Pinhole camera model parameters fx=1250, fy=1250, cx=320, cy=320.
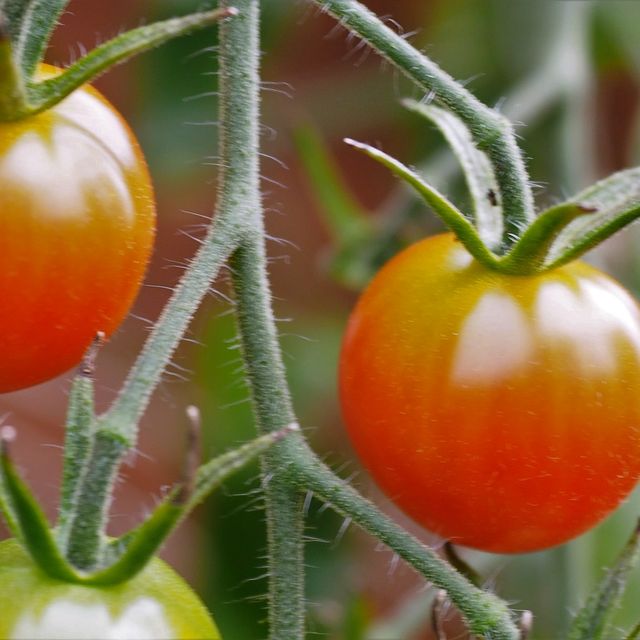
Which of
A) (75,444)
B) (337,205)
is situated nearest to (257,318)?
(75,444)

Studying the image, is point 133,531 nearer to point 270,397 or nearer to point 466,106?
point 270,397

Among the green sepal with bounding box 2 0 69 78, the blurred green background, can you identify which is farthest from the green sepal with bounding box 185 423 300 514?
the blurred green background

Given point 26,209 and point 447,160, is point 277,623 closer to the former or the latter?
point 26,209

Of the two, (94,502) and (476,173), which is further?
(476,173)

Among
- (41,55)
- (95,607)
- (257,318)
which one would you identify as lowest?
(95,607)

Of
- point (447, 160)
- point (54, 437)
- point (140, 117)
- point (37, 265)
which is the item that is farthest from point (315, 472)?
point (54, 437)

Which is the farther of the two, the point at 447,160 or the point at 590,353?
the point at 447,160

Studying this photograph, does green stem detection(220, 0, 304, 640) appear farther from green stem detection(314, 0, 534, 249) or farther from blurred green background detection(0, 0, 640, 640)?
blurred green background detection(0, 0, 640, 640)
